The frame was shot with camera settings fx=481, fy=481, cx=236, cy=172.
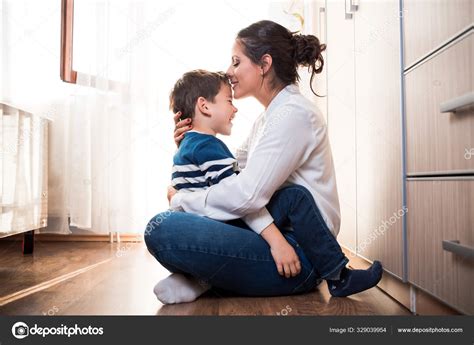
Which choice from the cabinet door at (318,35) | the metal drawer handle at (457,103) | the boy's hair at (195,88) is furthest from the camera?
the cabinet door at (318,35)

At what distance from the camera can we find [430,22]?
887mm

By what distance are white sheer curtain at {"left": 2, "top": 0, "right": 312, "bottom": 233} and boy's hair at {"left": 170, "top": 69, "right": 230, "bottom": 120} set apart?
946 millimetres

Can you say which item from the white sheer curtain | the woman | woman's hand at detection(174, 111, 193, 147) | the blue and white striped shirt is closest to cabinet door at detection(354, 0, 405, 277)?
the woman

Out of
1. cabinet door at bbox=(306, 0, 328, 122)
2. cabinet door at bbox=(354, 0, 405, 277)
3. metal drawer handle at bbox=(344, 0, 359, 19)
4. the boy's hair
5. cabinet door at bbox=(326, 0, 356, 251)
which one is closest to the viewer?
cabinet door at bbox=(354, 0, 405, 277)

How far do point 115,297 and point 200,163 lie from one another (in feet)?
1.22

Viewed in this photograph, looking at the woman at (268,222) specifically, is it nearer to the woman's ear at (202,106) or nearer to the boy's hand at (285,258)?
the boy's hand at (285,258)

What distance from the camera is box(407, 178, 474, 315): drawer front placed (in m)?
0.75

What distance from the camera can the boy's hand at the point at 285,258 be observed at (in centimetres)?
103

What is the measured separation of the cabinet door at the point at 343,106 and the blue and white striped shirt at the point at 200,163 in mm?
587

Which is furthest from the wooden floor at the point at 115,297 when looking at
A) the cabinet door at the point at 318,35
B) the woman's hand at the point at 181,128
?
the cabinet door at the point at 318,35

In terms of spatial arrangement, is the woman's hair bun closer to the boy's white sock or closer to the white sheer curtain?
the boy's white sock
